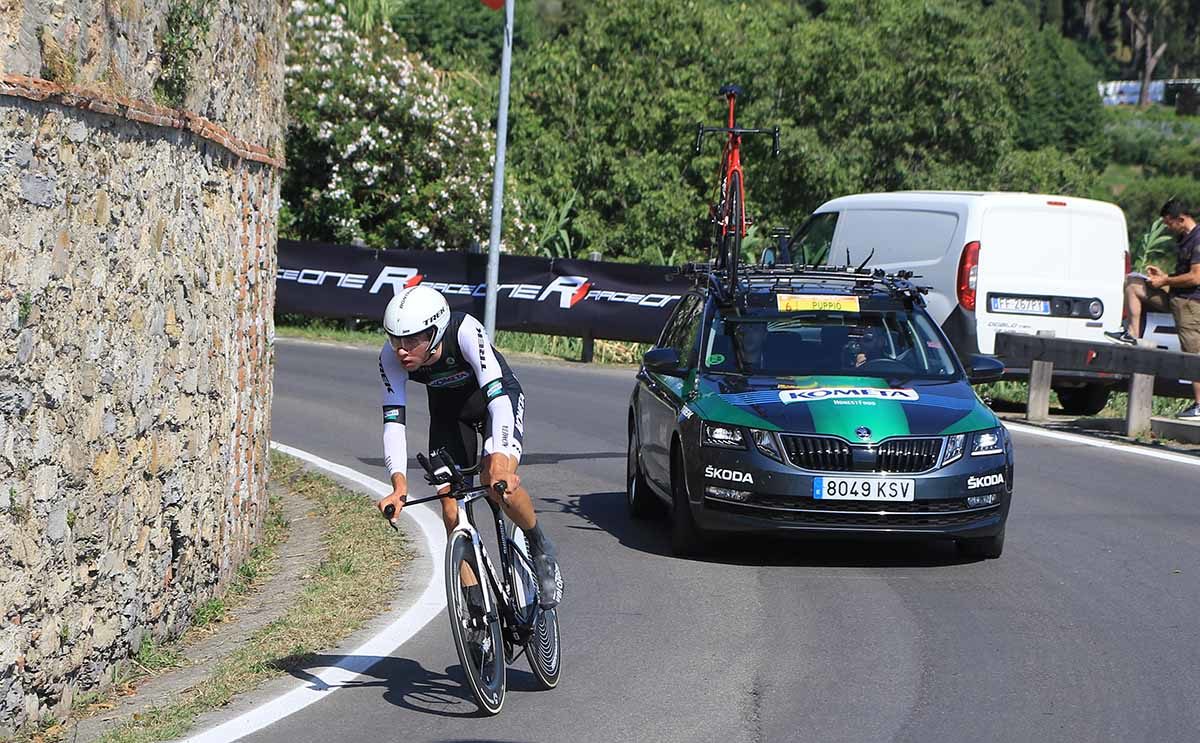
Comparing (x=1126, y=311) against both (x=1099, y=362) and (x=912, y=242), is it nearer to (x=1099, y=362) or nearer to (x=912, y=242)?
(x=1099, y=362)

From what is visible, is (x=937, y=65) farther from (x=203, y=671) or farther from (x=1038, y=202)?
(x=203, y=671)

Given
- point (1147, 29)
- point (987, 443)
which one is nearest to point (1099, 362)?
point (987, 443)

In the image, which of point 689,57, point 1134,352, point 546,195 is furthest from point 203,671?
point 689,57

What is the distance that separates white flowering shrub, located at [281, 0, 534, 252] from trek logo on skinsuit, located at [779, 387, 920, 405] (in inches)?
857

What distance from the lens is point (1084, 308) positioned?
59.7ft

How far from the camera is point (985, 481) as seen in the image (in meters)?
9.70

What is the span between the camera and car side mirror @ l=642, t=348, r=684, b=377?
10500 mm

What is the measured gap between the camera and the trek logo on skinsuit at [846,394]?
9930mm

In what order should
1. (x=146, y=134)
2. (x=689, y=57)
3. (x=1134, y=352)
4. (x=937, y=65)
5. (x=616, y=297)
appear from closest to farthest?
(x=146, y=134), (x=1134, y=352), (x=616, y=297), (x=937, y=65), (x=689, y=57)

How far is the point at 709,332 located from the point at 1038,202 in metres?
7.98

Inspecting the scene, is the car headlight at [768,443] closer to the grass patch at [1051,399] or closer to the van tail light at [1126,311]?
the van tail light at [1126,311]

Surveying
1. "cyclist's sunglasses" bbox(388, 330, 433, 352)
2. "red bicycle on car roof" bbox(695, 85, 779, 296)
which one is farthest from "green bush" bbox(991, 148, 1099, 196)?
"cyclist's sunglasses" bbox(388, 330, 433, 352)

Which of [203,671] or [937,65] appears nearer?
[203,671]

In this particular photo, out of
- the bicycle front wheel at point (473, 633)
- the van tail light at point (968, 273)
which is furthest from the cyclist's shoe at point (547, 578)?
the van tail light at point (968, 273)
